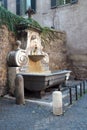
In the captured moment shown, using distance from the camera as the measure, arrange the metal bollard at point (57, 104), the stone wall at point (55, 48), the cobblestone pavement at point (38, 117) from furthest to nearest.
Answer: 1. the stone wall at point (55, 48)
2. the metal bollard at point (57, 104)
3. the cobblestone pavement at point (38, 117)

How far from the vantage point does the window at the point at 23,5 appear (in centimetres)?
1524

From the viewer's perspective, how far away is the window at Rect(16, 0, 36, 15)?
600 inches

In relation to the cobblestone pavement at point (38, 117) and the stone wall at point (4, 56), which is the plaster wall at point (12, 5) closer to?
the stone wall at point (4, 56)

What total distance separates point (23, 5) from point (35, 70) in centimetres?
787

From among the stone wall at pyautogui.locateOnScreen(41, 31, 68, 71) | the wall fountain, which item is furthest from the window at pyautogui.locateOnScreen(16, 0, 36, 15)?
the wall fountain

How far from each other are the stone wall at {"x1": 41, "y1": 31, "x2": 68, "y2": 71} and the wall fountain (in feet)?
5.12

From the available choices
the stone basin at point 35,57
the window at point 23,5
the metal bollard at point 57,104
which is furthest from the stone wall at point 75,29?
the metal bollard at point 57,104

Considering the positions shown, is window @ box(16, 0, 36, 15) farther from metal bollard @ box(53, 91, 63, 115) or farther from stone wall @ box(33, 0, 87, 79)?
metal bollard @ box(53, 91, 63, 115)

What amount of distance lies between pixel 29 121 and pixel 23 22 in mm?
4405

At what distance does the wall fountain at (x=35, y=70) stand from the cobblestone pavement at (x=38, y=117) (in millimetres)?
792

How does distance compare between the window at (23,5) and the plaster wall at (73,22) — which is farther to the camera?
the window at (23,5)

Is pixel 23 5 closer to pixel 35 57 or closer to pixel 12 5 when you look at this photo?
pixel 12 5

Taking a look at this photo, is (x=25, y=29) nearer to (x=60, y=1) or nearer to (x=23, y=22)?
(x=23, y=22)

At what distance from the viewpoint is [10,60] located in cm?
761
